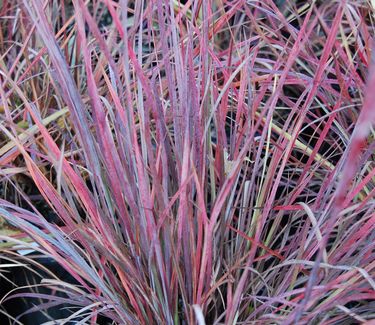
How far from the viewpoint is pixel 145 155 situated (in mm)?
679

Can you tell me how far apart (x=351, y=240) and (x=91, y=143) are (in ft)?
1.00

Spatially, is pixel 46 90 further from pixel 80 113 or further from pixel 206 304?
pixel 206 304

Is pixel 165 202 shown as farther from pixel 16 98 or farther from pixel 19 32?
pixel 19 32

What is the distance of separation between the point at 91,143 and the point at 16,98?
17.9 inches

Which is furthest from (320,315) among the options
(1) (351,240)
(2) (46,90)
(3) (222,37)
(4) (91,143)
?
(3) (222,37)

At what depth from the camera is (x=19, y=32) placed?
115 centimetres

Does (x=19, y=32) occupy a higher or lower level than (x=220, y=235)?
higher

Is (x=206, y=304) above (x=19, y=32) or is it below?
below

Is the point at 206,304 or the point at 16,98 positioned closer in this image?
the point at 206,304

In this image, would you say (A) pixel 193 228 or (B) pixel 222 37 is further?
(B) pixel 222 37

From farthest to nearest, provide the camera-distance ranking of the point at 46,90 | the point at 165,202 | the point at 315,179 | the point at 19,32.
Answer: the point at 19,32
the point at 46,90
the point at 315,179
the point at 165,202

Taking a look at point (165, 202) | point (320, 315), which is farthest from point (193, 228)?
point (320, 315)

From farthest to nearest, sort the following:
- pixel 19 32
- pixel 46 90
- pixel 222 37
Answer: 1. pixel 222 37
2. pixel 19 32
3. pixel 46 90

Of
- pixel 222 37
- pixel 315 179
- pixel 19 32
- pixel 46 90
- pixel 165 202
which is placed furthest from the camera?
pixel 222 37
